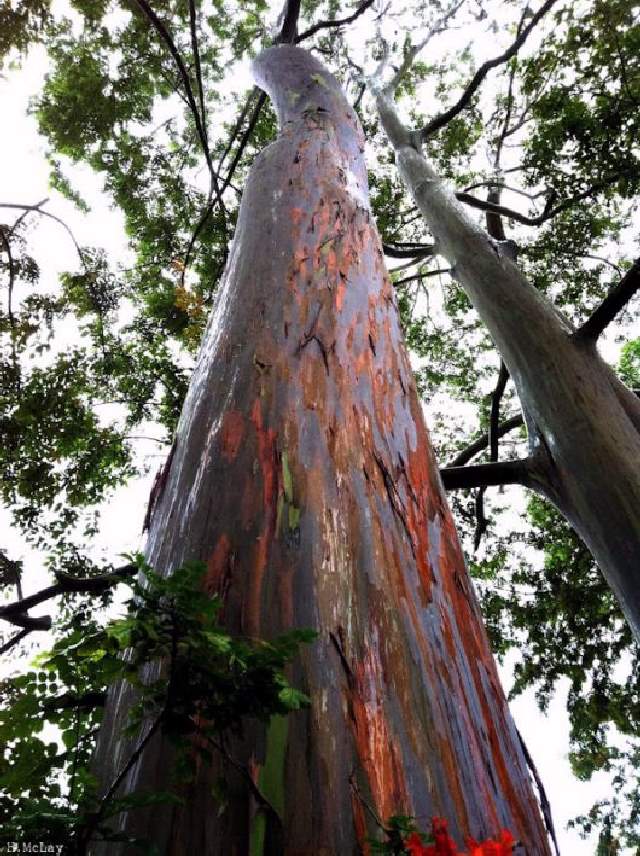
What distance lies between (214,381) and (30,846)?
98cm

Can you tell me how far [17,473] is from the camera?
15.5 ft

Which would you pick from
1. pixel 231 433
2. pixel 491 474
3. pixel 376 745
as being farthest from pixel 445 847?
pixel 491 474

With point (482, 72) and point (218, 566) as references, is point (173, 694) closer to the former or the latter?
point (218, 566)

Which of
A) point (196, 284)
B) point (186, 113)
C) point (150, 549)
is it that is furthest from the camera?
point (186, 113)

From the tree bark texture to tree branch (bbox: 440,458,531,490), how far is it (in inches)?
2.4

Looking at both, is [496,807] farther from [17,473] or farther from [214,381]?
[17,473]

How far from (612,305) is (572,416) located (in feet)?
2.05

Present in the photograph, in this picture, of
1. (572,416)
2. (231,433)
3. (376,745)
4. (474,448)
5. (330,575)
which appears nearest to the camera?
(376,745)

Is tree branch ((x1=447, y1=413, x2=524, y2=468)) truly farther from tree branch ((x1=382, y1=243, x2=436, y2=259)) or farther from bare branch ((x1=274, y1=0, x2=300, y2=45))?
bare branch ((x1=274, y1=0, x2=300, y2=45))

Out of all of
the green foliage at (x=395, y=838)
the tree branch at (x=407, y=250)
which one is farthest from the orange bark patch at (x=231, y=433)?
the tree branch at (x=407, y=250)

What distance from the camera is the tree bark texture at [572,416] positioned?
2.36 meters

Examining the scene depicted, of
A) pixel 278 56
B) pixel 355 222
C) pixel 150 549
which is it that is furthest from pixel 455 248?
pixel 150 549

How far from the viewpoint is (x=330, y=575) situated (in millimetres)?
873

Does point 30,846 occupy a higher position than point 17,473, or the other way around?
point 17,473
